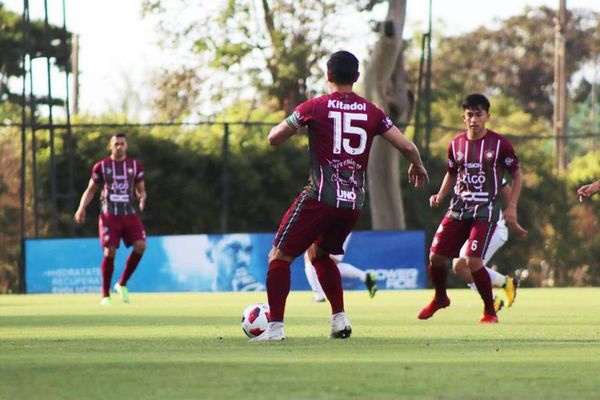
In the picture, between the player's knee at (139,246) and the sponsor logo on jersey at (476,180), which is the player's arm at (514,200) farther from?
the player's knee at (139,246)

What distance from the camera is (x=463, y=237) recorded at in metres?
14.0

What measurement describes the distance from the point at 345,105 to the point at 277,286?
1.28 m

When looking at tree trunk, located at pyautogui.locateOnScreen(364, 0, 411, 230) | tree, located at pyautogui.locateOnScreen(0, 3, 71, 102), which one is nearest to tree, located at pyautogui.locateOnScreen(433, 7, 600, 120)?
tree, located at pyautogui.locateOnScreen(0, 3, 71, 102)

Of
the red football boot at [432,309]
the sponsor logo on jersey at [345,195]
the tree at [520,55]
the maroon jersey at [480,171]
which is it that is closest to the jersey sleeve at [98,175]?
the red football boot at [432,309]

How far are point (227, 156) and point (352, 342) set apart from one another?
67.2 ft

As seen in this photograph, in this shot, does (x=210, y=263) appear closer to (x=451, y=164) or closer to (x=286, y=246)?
(x=451, y=164)

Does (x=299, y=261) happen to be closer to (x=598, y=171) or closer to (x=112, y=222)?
(x=112, y=222)

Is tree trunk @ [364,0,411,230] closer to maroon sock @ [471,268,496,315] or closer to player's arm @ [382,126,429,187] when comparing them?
maroon sock @ [471,268,496,315]

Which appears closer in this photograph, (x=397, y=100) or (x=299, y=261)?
(x=299, y=261)

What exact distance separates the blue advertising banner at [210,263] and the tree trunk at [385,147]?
4.38 meters

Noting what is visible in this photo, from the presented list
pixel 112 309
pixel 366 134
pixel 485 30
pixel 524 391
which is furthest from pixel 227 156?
pixel 485 30

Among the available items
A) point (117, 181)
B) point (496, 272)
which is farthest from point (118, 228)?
point (496, 272)

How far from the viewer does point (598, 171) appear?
39.0 m

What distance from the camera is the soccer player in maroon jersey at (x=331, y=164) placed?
10.5 metres
